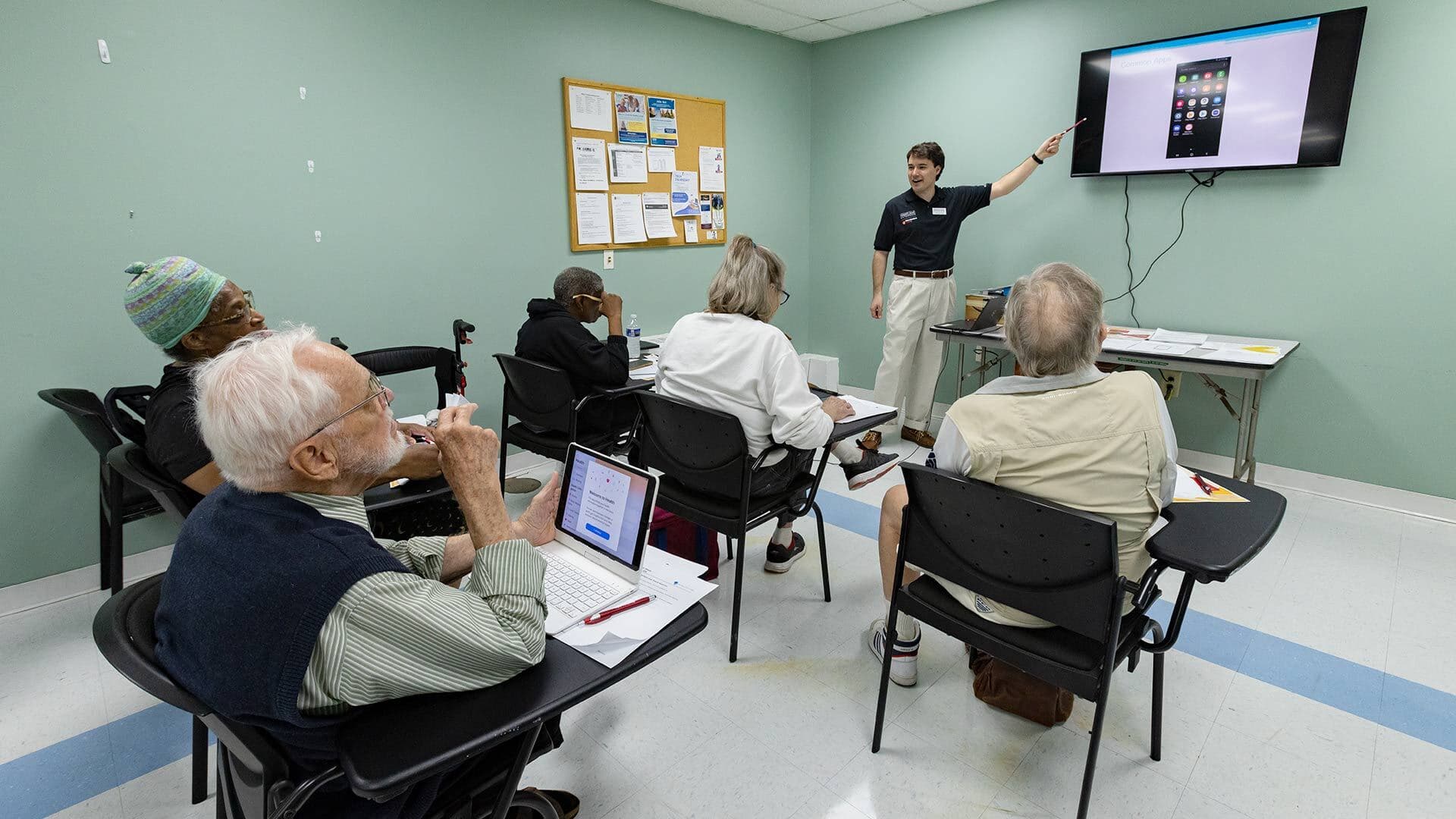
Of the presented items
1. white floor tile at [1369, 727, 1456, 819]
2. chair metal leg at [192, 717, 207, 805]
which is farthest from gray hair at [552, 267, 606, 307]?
white floor tile at [1369, 727, 1456, 819]

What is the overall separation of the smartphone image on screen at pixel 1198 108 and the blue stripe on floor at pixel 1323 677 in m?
2.36

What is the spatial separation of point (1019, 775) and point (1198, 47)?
3.51 m

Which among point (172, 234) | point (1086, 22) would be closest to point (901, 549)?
point (172, 234)

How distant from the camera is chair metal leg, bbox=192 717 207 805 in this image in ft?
5.59

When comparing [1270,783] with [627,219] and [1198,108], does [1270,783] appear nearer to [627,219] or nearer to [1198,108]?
[1198,108]

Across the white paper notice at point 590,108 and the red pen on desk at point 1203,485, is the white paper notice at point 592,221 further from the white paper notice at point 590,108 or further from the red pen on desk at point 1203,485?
the red pen on desk at point 1203,485

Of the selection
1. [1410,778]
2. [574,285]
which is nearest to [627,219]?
[574,285]

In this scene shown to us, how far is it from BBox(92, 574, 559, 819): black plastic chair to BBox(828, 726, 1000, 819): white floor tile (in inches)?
38.7

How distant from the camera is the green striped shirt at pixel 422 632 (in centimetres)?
91

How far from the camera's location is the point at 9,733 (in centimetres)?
195

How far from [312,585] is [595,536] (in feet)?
1.98

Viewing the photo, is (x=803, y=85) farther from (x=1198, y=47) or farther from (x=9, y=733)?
(x=9, y=733)

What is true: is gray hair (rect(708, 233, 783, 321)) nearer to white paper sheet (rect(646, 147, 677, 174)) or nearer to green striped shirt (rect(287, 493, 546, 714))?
green striped shirt (rect(287, 493, 546, 714))

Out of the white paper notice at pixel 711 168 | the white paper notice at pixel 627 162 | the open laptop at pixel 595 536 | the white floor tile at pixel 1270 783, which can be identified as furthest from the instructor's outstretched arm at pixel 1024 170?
the open laptop at pixel 595 536
